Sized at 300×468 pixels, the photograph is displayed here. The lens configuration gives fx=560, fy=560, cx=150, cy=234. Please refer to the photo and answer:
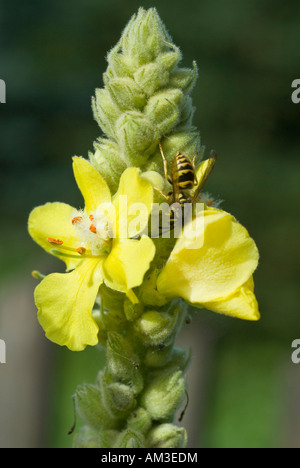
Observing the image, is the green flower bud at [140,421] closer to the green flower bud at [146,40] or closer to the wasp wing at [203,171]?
the wasp wing at [203,171]

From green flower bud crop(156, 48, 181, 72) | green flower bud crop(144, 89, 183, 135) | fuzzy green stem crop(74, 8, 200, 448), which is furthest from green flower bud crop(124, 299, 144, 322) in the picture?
green flower bud crop(156, 48, 181, 72)

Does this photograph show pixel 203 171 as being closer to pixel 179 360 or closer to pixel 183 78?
pixel 183 78

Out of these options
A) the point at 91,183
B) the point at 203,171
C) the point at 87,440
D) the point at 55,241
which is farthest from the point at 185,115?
the point at 87,440

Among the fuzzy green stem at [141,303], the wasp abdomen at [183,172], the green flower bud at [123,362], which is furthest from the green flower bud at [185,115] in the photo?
the green flower bud at [123,362]

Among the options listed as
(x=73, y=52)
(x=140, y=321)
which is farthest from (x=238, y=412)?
(x=73, y=52)

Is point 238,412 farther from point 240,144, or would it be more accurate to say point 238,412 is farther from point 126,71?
point 126,71

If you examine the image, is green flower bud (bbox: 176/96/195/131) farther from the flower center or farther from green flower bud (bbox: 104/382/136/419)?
green flower bud (bbox: 104/382/136/419)

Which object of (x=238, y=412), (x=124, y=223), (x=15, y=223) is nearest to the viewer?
(x=124, y=223)
